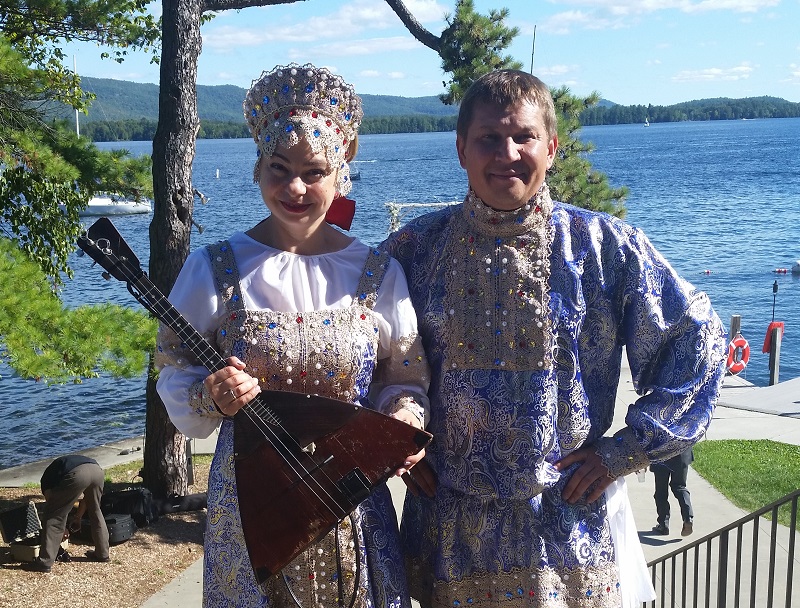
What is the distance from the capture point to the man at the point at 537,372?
2195 millimetres

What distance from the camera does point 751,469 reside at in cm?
895

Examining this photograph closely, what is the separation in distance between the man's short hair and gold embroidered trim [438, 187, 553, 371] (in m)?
0.19

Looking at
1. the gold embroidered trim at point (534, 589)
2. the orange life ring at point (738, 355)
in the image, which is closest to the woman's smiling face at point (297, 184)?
the gold embroidered trim at point (534, 589)

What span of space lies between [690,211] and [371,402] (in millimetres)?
55433

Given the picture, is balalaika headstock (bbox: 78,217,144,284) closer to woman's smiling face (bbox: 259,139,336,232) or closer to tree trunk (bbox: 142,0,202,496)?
woman's smiling face (bbox: 259,139,336,232)

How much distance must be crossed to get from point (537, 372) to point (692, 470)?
773 cm

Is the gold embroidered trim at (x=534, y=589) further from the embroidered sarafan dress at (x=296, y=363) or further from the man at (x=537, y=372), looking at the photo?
the embroidered sarafan dress at (x=296, y=363)

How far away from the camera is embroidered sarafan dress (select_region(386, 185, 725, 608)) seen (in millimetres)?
2203

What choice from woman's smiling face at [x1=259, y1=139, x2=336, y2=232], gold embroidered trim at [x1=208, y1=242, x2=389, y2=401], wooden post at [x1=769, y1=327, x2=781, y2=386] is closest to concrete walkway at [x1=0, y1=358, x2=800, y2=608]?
wooden post at [x1=769, y1=327, x2=781, y2=386]

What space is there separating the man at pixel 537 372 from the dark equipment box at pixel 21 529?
19.1 ft

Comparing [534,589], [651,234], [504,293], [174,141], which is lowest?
[651,234]

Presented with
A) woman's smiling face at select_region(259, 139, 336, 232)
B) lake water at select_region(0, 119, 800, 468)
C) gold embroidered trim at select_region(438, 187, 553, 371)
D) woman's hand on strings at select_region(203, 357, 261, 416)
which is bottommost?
lake water at select_region(0, 119, 800, 468)

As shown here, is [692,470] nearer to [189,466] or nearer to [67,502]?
[189,466]

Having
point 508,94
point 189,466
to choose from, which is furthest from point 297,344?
point 189,466
